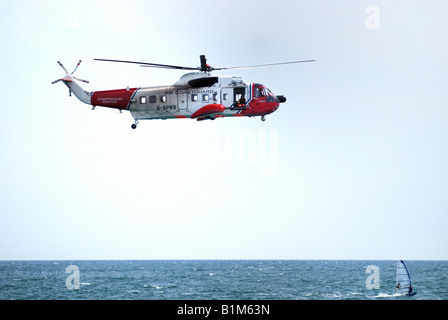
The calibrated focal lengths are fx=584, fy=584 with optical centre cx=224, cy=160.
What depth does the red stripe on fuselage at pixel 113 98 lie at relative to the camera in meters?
35.1

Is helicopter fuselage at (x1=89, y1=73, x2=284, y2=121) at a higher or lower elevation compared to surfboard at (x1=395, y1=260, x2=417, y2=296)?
higher

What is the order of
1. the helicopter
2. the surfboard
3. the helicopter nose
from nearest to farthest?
the helicopter
the helicopter nose
the surfboard

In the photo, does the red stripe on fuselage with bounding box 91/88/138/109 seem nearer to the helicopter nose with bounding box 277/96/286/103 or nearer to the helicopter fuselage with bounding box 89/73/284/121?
the helicopter fuselage with bounding box 89/73/284/121

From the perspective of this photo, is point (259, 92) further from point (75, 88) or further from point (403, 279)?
point (403, 279)

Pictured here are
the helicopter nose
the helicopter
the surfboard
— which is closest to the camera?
the helicopter

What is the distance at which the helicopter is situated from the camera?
3397 centimetres

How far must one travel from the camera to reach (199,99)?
111ft

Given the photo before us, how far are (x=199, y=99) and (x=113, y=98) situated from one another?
550 centimetres

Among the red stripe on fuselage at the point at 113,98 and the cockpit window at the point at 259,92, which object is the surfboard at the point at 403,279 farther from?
the red stripe on fuselage at the point at 113,98

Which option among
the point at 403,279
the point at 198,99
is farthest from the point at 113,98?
the point at 403,279

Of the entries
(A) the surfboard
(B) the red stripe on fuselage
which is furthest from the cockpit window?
(A) the surfboard

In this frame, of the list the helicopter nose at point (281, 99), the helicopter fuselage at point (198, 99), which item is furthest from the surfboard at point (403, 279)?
the helicopter fuselage at point (198, 99)
